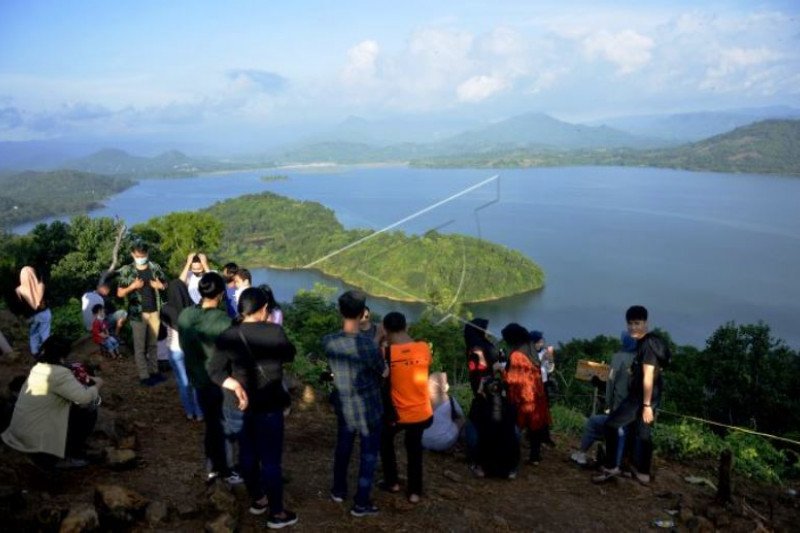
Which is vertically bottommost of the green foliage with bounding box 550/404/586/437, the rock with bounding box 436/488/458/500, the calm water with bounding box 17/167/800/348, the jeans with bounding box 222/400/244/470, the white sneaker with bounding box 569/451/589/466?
the calm water with bounding box 17/167/800/348

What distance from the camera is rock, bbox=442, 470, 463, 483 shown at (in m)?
4.13

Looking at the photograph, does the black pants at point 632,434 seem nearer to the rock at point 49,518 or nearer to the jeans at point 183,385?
the jeans at point 183,385

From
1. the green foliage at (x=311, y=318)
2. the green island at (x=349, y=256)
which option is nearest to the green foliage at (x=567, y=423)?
the green island at (x=349, y=256)

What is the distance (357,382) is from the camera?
Answer: 3070 millimetres

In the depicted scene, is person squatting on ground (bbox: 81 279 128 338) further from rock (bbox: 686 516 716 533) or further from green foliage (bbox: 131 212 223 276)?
green foliage (bbox: 131 212 223 276)

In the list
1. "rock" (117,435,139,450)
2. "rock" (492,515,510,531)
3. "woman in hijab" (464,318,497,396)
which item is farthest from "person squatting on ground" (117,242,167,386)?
"rock" (492,515,510,531)

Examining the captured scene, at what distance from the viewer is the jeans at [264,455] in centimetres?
294

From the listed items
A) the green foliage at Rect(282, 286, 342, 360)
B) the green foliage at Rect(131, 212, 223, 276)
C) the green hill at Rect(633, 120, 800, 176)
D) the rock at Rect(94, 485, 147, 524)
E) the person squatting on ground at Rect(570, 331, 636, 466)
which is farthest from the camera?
the green hill at Rect(633, 120, 800, 176)

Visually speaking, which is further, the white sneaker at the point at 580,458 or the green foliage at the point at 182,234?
the green foliage at the point at 182,234

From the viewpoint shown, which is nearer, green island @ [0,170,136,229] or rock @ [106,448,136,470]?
rock @ [106,448,136,470]

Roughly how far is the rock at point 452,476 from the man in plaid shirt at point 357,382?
Answer: 1.09 metres

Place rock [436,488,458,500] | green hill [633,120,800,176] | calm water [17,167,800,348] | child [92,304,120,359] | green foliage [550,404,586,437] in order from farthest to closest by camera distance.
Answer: green hill [633,120,800,176] → calm water [17,167,800,348] → green foliage [550,404,586,437] → child [92,304,120,359] → rock [436,488,458,500]

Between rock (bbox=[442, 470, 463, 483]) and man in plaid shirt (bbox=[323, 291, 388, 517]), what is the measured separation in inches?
42.7

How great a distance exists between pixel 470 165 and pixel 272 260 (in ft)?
347
